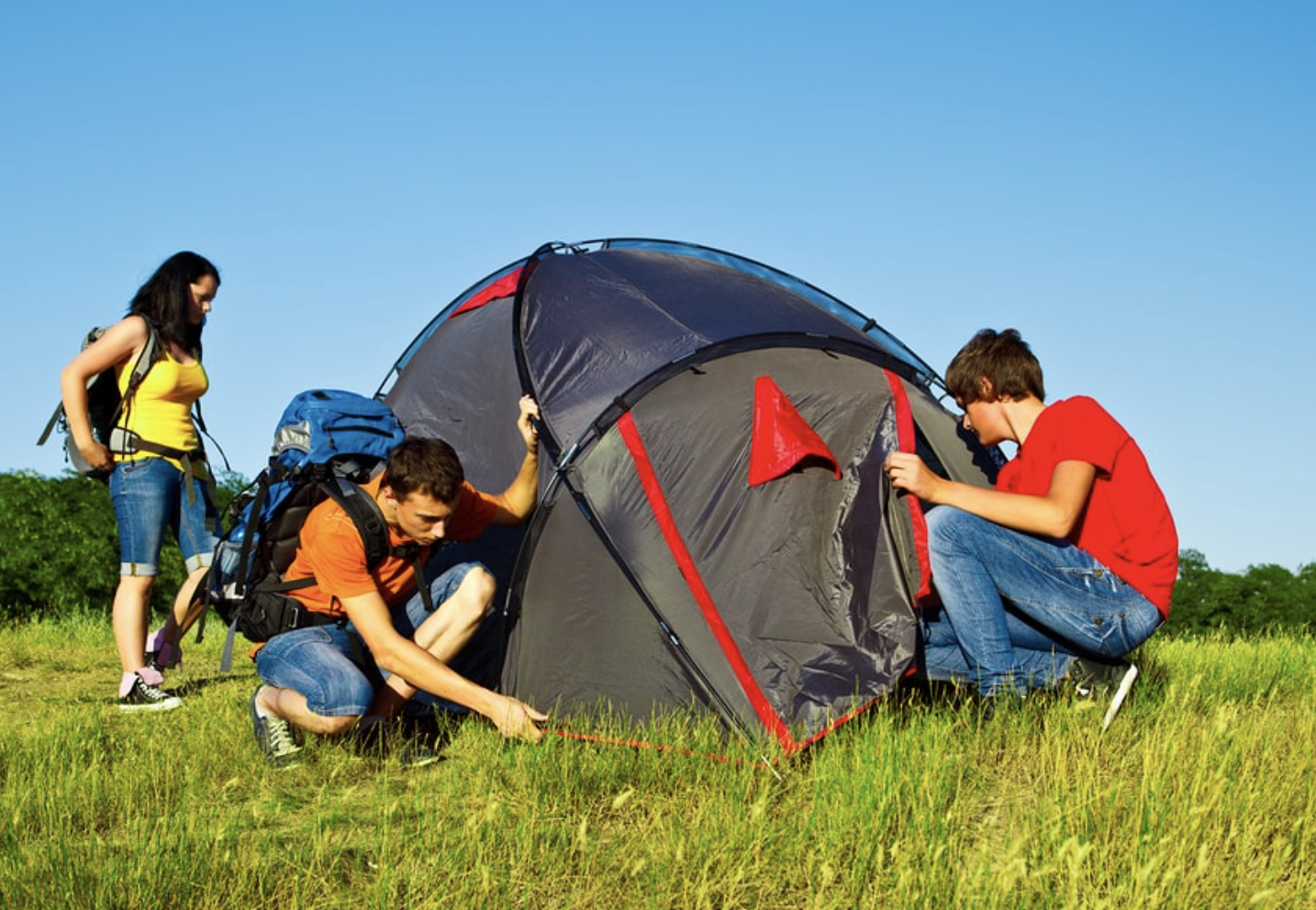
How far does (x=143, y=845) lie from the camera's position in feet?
11.9

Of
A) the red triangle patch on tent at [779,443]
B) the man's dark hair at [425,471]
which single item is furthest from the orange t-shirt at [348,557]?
the red triangle patch on tent at [779,443]

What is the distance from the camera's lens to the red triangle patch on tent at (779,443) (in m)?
5.32

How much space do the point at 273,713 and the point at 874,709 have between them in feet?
8.16

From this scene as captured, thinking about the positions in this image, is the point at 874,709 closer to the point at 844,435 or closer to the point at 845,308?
the point at 844,435

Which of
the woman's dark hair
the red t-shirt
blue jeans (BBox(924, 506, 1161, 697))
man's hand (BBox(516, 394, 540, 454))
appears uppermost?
the woman's dark hair

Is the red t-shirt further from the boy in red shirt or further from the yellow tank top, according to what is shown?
the yellow tank top

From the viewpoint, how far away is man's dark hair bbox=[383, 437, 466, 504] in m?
4.90

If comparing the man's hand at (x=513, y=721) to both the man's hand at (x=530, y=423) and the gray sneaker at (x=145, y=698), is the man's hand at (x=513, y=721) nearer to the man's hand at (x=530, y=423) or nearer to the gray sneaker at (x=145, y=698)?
the man's hand at (x=530, y=423)

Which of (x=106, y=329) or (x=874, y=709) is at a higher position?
(x=106, y=329)

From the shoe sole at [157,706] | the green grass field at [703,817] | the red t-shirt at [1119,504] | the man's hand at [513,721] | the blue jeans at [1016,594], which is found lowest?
the shoe sole at [157,706]

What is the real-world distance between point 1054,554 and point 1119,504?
13.8 inches

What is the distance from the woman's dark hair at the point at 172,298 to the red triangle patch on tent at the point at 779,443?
3.23 m

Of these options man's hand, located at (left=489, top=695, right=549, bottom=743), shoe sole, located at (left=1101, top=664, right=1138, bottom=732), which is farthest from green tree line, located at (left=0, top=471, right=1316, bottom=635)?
man's hand, located at (left=489, top=695, right=549, bottom=743)

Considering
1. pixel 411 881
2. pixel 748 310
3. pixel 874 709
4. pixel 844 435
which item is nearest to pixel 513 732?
pixel 411 881
